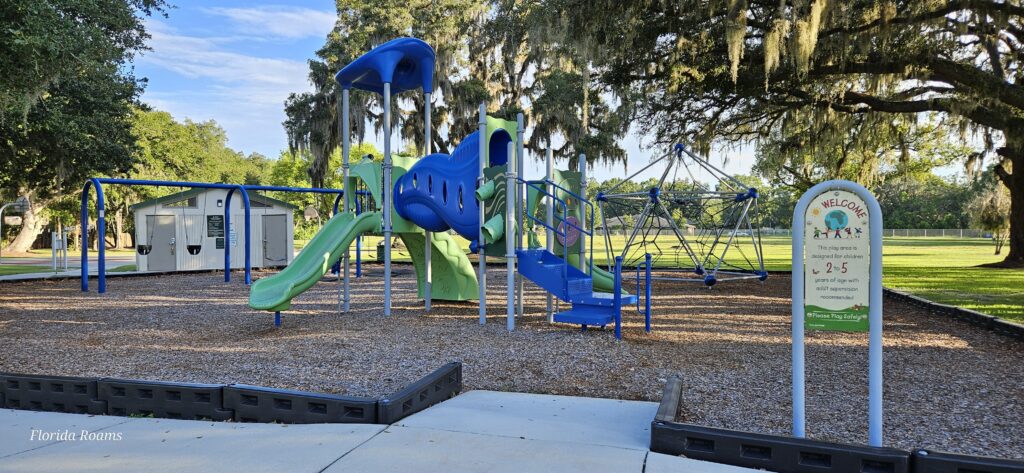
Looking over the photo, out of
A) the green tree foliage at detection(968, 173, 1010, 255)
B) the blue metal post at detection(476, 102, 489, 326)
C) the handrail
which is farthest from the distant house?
the green tree foliage at detection(968, 173, 1010, 255)

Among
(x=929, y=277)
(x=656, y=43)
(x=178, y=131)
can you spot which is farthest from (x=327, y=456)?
(x=178, y=131)

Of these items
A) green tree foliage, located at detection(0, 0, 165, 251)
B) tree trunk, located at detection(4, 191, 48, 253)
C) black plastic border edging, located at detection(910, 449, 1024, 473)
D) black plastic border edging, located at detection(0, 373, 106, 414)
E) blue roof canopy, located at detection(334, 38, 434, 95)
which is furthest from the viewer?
tree trunk, located at detection(4, 191, 48, 253)

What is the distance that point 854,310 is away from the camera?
3260mm

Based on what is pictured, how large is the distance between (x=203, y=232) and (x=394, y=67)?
12896 mm

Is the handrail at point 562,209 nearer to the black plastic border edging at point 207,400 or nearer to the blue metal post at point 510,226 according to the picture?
the blue metal post at point 510,226

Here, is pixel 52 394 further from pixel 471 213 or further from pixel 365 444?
pixel 471 213

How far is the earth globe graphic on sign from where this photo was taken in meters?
3.28

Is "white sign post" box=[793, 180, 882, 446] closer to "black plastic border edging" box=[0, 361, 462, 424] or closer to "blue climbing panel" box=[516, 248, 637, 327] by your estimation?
"black plastic border edging" box=[0, 361, 462, 424]

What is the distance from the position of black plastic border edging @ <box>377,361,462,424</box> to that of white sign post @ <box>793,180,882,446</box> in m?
2.25

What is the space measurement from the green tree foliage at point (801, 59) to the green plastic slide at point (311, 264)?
5.52 metres

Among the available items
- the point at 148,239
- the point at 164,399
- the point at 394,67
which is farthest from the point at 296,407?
the point at 148,239

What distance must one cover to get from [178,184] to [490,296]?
24.9ft

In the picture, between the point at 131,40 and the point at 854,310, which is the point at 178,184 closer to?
the point at 131,40

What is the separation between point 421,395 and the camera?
415 centimetres
